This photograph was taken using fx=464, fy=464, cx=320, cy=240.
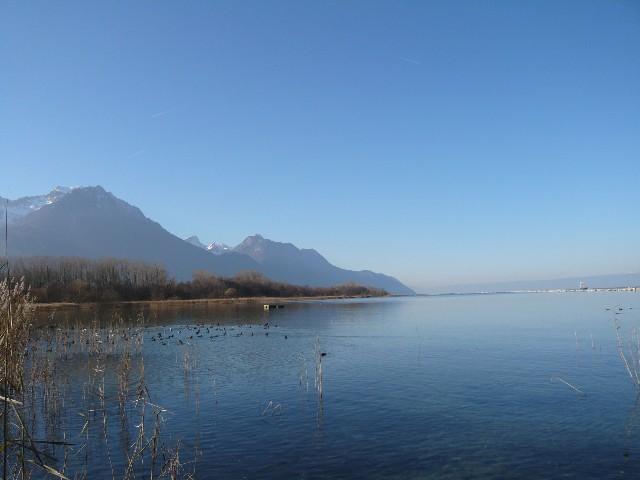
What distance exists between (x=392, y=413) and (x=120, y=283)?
434 feet

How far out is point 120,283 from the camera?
5374 inches

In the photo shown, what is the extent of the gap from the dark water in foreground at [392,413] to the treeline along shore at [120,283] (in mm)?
91403

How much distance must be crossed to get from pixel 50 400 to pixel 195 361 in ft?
42.6

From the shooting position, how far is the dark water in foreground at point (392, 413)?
563 inches

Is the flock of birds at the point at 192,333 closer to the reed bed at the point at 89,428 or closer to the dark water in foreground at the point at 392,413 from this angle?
the dark water in foreground at the point at 392,413

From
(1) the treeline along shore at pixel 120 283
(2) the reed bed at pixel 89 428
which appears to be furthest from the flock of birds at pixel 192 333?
(1) the treeline along shore at pixel 120 283

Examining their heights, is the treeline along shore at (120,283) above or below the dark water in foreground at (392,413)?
above

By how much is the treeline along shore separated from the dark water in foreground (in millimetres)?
91403

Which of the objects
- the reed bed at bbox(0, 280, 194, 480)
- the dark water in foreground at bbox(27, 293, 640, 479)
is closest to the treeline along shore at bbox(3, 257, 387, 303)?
the dark water in foreground at bbox(27, 293, 640, 479)

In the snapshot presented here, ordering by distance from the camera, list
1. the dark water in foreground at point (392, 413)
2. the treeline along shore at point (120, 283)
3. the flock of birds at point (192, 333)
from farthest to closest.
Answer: the treeline along shore at point (120, 283), the flock of birds at point (192, 333), the dark water in foreground at point (392, 413)

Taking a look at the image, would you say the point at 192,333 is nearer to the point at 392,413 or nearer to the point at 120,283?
the point at 392,413

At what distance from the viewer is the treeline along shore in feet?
381

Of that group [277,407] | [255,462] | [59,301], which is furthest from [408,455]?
[59,301]

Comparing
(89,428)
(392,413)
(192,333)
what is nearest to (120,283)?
(192,333)
